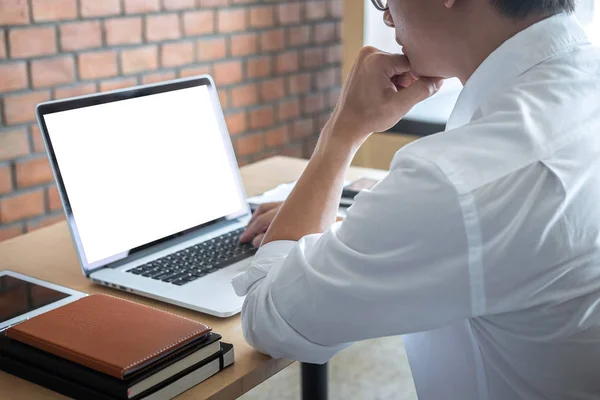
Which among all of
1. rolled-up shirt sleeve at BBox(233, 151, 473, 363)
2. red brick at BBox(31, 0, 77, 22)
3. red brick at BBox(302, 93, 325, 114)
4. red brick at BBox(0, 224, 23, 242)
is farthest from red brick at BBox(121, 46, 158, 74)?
rolled-up shirt sleeve at BBox(233, 151, 473, 363)

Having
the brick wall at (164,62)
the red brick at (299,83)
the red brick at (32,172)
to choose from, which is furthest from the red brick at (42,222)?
the red brick at (299,83)

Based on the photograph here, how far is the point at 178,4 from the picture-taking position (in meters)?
2.45

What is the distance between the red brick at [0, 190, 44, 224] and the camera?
212 centimetres

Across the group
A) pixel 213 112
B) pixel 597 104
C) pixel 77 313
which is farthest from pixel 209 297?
pixel 597 104

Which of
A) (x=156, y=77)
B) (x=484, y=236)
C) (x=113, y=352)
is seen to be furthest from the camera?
(x=156, y=77)

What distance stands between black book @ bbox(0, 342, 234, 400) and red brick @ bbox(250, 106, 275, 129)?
5.98ft

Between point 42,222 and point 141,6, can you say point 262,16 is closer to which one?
point 141,6

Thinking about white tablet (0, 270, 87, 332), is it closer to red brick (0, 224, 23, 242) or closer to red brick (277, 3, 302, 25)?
red brick (0, 224, 23, 242)

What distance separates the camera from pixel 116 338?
1004 millimetres

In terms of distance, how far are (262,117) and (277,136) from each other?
4.7 inches

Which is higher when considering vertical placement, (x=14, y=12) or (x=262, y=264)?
(x=14, y=12)

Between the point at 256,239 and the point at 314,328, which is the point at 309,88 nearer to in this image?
the point at 256,239

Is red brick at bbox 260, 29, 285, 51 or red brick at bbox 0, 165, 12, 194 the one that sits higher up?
red brick at bbox 260, 29, 285, 51

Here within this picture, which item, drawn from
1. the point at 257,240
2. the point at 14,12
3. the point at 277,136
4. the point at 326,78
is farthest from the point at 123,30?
the point at 257,240
